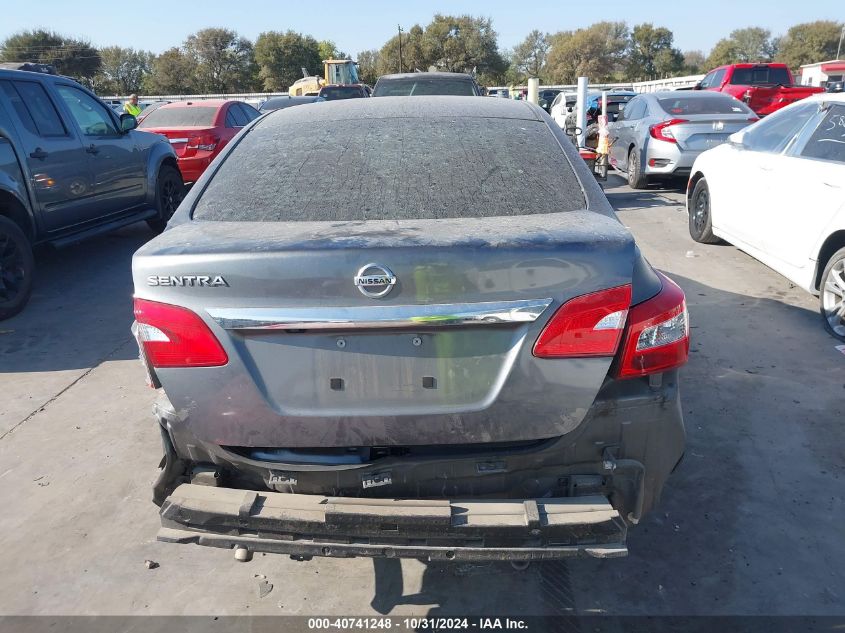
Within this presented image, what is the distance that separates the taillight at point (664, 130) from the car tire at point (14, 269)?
8.70 metres

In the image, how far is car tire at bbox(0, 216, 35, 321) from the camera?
600 cm

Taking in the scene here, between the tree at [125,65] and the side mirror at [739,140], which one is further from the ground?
the tree at [125,65]

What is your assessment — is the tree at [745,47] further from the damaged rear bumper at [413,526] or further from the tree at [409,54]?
the damaged rear bumper at [413,526]

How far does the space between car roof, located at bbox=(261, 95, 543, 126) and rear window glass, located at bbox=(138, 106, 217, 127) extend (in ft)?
27.5

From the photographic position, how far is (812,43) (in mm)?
85750

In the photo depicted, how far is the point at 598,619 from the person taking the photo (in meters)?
2.60

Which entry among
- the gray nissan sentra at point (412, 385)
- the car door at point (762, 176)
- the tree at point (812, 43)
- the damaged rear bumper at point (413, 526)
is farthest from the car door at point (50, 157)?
the tree at point (812, 43)

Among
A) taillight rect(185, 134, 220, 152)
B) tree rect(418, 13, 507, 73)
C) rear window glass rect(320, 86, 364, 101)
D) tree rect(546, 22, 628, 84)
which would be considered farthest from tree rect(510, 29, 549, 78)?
taillight rect(185, 134, 220, 152)

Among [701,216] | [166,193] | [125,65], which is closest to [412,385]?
[701,216]

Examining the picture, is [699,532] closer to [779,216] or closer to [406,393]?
[406,393]

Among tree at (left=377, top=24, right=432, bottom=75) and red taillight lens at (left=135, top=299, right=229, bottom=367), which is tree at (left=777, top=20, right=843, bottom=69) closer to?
tree at (left=377, top=24, right=432, bottom=75)

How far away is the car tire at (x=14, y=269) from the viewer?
600 centimetres

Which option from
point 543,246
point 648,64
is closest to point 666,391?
point 543,246

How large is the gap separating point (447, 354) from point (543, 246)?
449mm
